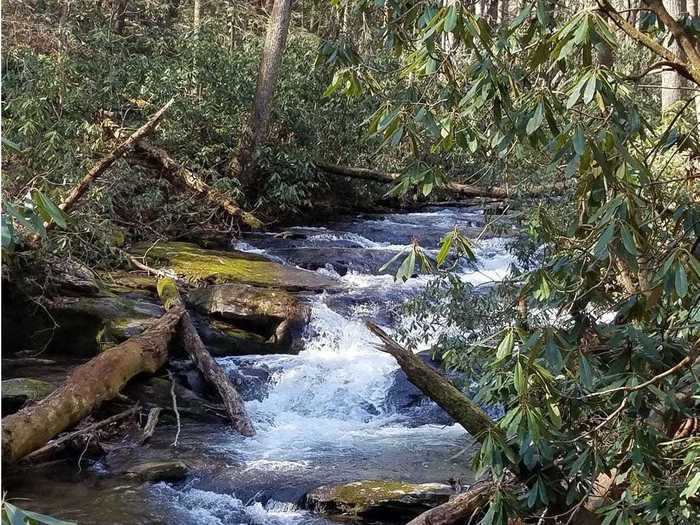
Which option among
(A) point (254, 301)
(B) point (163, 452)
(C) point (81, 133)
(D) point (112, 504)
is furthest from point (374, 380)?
(C) point (81, 133)

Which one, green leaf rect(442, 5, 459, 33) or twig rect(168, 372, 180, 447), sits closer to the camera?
green leaf rect(442, 5, 459, 33)

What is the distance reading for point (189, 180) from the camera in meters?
13.0

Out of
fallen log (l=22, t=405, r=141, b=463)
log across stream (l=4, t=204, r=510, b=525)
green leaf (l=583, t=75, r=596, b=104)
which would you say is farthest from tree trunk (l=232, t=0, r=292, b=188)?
green leaf (l=583, t=75, r=596, b=104)

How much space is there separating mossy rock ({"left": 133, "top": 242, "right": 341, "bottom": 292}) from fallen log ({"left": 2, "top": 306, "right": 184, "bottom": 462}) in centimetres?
210

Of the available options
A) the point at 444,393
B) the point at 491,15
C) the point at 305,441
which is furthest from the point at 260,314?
the point at 444,393

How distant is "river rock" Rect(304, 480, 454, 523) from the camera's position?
5629mm

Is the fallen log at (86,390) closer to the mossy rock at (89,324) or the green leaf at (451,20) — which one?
the mossy rock at (89,324)

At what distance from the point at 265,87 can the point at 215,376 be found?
742cm

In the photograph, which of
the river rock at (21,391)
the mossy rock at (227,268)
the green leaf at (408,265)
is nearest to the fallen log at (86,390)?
the river rock at (21,391)

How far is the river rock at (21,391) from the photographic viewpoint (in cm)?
666

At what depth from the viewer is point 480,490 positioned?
4633 mm

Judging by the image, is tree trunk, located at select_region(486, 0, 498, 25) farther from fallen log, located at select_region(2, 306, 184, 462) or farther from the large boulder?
fallen log, located at select_region(2, 306, 184, 462)

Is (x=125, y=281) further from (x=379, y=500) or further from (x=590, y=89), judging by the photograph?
(x=590, y=89)

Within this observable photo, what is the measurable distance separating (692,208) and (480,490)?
242cm
